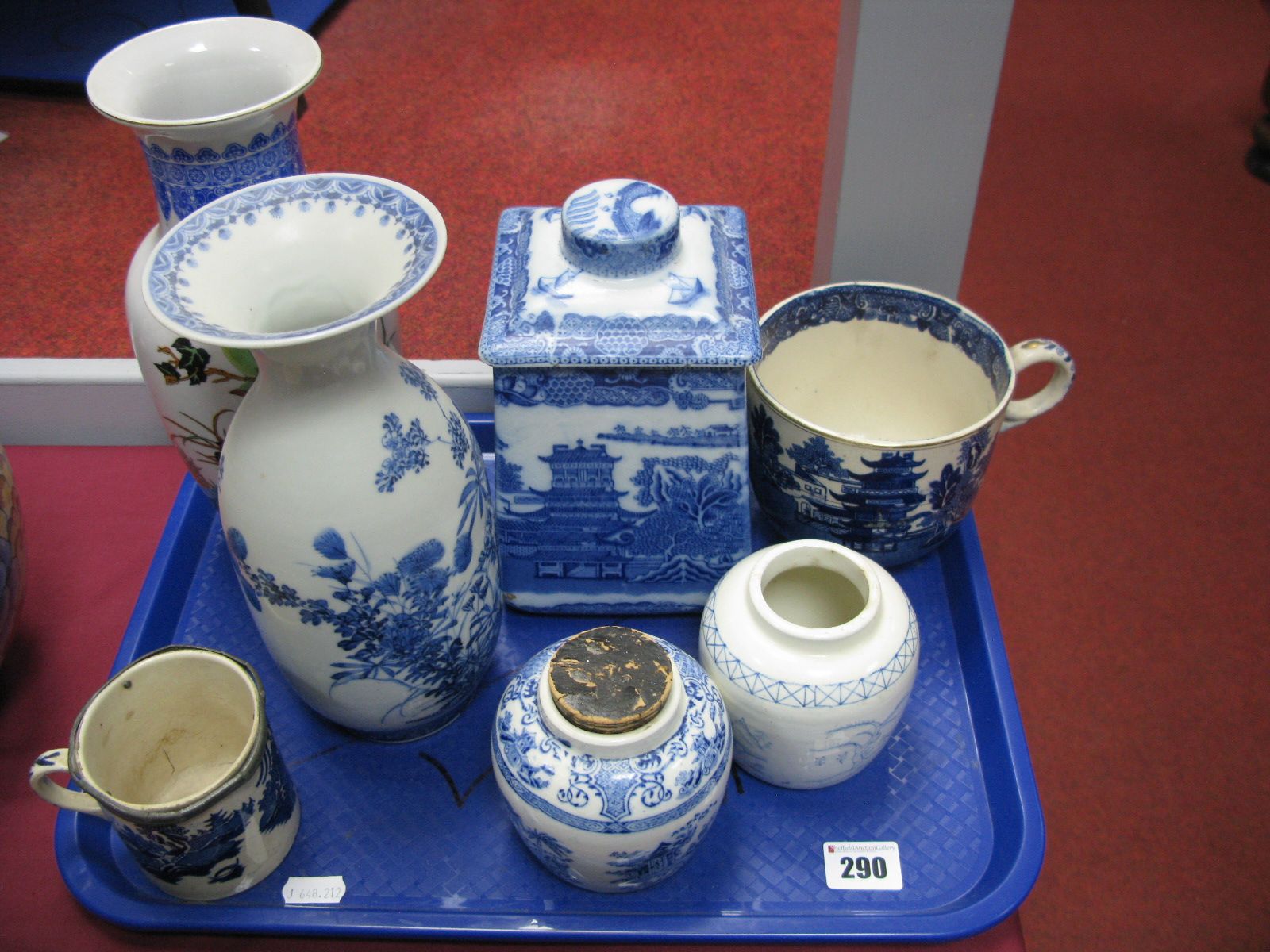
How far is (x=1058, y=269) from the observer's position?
1.62 m

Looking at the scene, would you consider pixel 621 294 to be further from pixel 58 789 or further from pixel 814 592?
pixel 58 789

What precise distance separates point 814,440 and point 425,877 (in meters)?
0.41

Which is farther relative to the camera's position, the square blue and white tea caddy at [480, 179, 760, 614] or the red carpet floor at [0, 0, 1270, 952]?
the red carpet floor at [0, 0, 1270, 952]

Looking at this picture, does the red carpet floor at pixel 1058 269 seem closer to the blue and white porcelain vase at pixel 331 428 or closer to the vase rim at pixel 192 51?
the vase rim at pixel 192 51

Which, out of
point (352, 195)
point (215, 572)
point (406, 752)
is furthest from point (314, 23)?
point (406, 752)

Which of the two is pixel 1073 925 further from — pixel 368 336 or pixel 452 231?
pixel 452 231

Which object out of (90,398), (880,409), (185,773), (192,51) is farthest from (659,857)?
(90,398)

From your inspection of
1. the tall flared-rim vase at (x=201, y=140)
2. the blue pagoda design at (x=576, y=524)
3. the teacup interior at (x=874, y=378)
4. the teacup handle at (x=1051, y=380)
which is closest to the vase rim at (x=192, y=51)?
the tall flared-rim vase at (x=201, y=140)

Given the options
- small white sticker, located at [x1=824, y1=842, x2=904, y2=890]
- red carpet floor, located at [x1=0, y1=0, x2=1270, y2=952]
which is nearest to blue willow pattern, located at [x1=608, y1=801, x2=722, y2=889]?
small white sticker, located at [x1=824, y1=842, x2=904, y2=890]

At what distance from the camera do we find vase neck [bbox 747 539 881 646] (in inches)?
26.2

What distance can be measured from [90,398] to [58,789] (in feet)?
1.74

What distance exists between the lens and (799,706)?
66 centimetres

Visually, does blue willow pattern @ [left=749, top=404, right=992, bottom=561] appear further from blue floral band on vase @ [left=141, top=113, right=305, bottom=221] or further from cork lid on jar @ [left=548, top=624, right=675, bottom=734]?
blue floral band on vase @ [left=141, top=113, right=305, bottom=221]

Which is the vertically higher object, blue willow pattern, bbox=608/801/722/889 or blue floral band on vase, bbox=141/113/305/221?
blue floral band on vase, bbox=141/113/305/221
